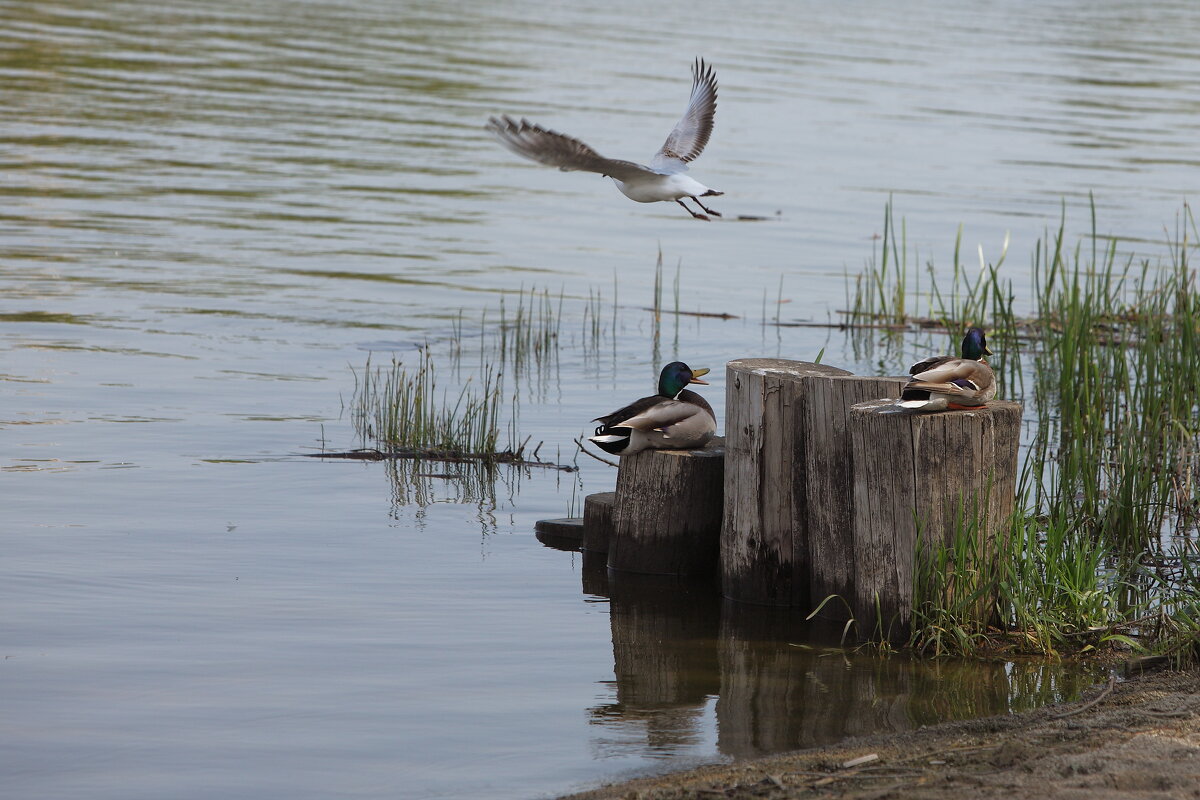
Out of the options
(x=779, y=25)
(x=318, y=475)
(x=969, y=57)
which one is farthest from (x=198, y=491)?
(x=779, y=25)

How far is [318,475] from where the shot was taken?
355 inches

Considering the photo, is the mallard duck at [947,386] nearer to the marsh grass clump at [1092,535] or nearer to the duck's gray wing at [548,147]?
the marsh grass clump at [1092,535]

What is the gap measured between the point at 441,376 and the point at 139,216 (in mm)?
7234

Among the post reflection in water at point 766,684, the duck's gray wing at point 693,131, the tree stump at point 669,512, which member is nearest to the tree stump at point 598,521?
the tree stump at point 669,512

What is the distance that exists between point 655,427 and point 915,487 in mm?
1430

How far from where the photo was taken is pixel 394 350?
12.5 metres

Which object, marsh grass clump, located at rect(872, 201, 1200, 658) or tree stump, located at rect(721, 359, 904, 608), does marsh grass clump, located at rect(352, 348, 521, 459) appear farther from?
marsh grass clump, located at rect(872, 201, 1200, 658)

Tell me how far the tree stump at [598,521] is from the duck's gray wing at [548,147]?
71.4 inches

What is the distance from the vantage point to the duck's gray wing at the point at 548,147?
20.4 feet

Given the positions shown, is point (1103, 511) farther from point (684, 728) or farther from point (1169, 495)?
point (684, 728)

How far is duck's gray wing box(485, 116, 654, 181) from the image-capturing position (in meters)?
Result: 6.22

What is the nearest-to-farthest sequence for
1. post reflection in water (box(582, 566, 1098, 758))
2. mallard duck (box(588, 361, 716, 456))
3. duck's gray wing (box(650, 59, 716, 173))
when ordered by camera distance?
1. post reflection in water (box(582, 566, 1098, 758))
2. mallard duck (box(588, 361, 716, 456))
3. duck's gray wing (box(650, 59, 716, 173))

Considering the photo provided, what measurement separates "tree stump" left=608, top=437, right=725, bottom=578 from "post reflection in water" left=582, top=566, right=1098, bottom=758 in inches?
11.2

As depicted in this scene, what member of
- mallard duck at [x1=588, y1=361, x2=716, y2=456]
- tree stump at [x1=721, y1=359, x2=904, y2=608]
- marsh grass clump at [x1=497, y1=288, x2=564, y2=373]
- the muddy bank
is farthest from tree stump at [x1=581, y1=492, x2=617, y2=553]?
marsh grass clump at [x1=497, y1=288, x2=564, y2=373]
